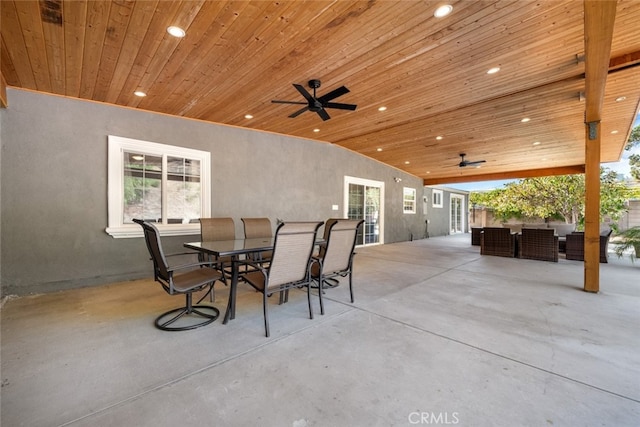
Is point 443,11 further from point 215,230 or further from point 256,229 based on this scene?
point 215,230

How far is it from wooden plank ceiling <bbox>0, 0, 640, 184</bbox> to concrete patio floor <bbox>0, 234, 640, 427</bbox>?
111 inches

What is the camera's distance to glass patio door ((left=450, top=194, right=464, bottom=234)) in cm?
1457

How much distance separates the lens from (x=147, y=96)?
12.4 ft

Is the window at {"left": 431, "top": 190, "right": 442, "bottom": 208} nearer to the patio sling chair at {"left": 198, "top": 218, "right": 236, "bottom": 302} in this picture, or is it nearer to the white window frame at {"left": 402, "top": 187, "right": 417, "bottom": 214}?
the white window frame at {"left": 402, "top": 187, "right": 417, "bottom": 214}

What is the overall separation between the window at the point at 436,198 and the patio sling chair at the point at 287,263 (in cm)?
1126

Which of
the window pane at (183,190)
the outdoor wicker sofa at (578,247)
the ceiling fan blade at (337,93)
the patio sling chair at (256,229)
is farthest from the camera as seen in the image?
the outdoor wicker sofa at (578,247)

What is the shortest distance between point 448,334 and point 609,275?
4.82m

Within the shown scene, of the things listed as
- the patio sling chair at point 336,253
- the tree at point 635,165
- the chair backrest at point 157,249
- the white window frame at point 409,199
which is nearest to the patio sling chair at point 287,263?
the patio sling chair at point 336,253

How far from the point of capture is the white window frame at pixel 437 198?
12.5 metres

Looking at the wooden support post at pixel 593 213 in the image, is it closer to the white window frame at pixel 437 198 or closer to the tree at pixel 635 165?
the tree at pixel 635 165

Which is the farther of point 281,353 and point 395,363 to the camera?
point 281,353

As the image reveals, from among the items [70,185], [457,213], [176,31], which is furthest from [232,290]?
[457,213]

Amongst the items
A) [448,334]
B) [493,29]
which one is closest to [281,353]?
[448,334]

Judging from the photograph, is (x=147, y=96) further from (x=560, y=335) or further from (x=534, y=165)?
(x=534, y=165)
